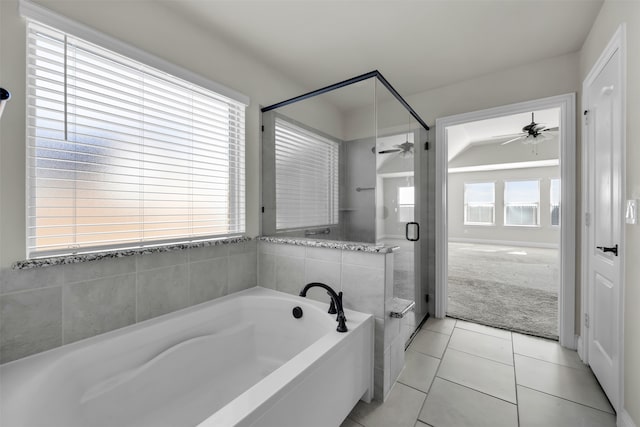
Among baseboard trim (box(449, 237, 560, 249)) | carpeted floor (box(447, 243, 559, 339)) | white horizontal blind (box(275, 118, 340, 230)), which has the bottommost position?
carpeted floor (box(447, 243, 559, 339))

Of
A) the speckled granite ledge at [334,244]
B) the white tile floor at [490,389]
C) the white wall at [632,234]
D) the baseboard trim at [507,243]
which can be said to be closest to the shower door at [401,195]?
the speckled granite ledge at [334,244]

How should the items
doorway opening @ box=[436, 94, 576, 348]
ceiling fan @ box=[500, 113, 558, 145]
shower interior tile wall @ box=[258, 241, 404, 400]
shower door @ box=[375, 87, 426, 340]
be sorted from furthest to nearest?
ceiling fan @ box=[500, 113, 558, 145], doorway opening @ box=[436, 94, 576, 348], shower door @ box=[375, 87, 426, 340], shower interior tile wall @ box=[258, 241, 404, 400]

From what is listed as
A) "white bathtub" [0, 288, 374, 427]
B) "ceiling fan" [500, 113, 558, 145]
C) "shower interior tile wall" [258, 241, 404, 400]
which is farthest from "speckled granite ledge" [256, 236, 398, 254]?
"ceiling fan" [500, 113, 558, 145]

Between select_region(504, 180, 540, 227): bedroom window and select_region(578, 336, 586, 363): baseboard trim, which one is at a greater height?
select_region(504, 180, 540, 227): bedroom window

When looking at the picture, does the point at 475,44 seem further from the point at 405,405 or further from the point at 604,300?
the point at 405,405

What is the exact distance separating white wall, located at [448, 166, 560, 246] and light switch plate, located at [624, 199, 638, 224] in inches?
299

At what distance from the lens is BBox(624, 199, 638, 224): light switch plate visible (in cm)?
129

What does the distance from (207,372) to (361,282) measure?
108cm

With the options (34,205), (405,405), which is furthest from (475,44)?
(34,205)

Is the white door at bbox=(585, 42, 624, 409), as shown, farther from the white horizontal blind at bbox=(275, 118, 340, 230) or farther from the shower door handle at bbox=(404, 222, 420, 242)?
the white horizontal blind at bbox=(275, 118, 340, 230)

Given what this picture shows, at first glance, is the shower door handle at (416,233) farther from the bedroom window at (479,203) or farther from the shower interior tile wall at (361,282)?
the bedroom window at (479,203)

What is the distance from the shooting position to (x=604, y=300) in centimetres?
169

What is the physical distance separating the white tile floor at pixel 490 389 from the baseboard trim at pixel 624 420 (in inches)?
2.0

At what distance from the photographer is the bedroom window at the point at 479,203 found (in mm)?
8078
